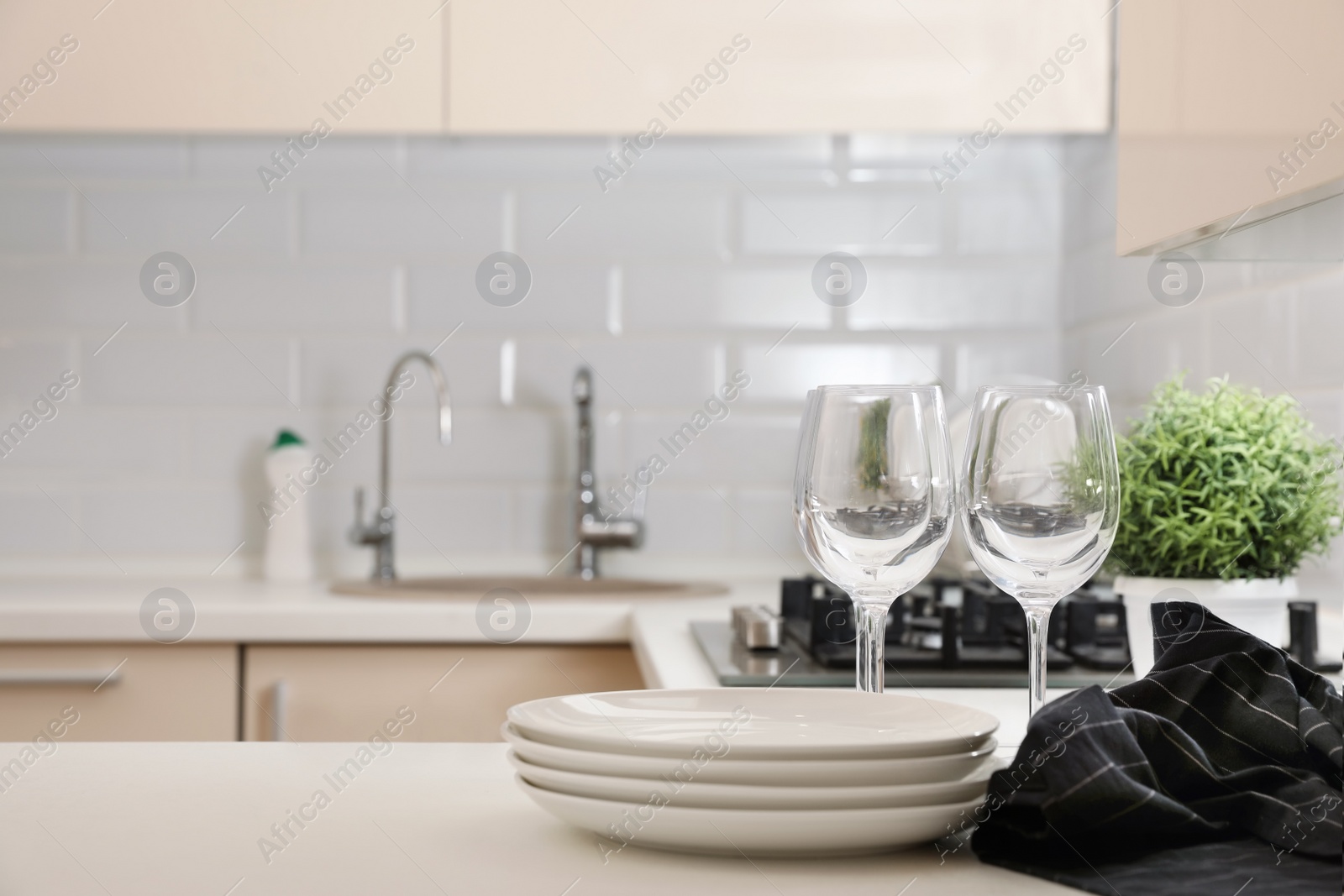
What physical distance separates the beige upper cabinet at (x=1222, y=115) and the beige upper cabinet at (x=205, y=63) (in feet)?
3.67

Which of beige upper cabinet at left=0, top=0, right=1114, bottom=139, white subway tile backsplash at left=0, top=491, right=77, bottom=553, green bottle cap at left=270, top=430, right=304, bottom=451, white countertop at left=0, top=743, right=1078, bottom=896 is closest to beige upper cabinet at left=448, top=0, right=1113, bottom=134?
beige upper cabinet at left=0, top=0, right=1114, bottom=139

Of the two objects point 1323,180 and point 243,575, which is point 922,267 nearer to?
point 243,575

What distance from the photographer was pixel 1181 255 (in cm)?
90

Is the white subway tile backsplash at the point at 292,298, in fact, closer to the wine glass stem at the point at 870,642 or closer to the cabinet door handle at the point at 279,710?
the cabinet door handle at the point at 279,710

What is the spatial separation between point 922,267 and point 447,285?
81 cm

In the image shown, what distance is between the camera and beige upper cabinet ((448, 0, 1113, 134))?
1699mm

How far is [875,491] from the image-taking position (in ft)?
2.12

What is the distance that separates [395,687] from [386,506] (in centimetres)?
50

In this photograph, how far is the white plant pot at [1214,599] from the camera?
936 millimetres

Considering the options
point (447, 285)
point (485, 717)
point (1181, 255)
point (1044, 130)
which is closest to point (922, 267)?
point (1044, 130)

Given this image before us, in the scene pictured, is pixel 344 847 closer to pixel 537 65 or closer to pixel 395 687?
pixel 395 687

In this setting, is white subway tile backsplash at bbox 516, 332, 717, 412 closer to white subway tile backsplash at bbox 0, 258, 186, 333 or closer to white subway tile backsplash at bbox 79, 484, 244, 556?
white subway tile backsplash at bbox 79, 484, 244, 556

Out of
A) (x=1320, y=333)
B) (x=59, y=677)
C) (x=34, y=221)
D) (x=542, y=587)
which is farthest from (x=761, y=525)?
(x=34, y=221)

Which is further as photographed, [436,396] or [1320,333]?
[436,396]
